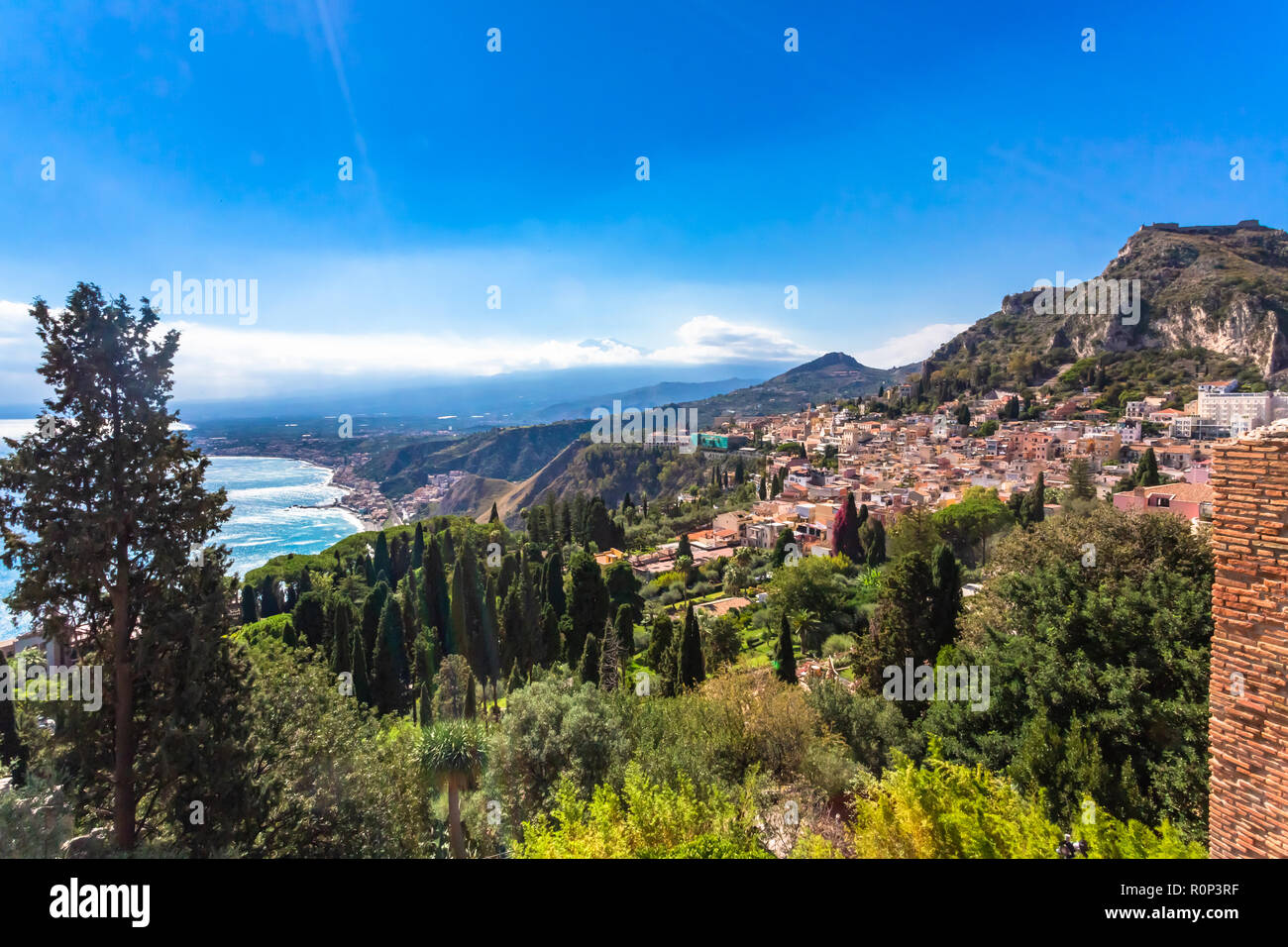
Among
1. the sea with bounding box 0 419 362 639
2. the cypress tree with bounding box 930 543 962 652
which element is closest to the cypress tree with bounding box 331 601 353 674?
the cypress tree with bounding box 930 543 962 652

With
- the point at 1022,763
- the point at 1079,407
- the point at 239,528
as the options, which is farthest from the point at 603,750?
the point at 1079,407

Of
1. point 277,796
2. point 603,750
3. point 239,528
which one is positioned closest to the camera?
point 277,796

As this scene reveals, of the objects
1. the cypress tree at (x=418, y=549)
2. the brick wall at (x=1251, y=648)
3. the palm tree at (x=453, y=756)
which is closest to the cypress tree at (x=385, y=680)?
the palm tree at (x=453, y=756)

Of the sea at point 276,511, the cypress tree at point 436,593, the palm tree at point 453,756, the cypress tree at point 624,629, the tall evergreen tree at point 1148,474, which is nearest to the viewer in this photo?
the palm tree at point 453,756

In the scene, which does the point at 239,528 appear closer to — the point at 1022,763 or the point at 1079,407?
the point at 1022,763

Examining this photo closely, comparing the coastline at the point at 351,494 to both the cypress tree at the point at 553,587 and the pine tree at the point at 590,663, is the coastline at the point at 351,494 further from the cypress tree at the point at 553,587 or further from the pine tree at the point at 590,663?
the pine tree at the point at 590,663

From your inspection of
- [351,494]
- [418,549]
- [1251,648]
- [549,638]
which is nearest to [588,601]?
[549,638]
